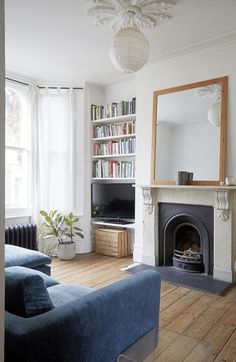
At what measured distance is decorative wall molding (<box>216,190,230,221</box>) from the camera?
3.51m

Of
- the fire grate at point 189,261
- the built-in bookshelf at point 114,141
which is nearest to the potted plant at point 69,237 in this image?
the built-in bookshelf at point 114,141

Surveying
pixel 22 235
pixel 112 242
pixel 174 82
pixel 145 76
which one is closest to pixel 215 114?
pixel 174 82

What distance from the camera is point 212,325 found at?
2.53 m

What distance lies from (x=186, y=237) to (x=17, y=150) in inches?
118

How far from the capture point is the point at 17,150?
15.5ft

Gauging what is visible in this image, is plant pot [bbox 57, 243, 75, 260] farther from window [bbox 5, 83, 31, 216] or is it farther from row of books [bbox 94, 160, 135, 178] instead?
row of books [bbox 94, 160, 135, 178]

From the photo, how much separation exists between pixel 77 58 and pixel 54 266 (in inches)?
120

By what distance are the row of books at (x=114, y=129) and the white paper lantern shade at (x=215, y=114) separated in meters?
1.38

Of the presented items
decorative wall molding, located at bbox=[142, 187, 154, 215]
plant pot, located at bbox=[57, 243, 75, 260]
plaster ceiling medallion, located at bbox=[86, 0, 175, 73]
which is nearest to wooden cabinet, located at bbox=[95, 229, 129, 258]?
plant pot, located at bbox=[57, 243, 75, 260]

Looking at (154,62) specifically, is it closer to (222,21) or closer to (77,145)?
(222,21)

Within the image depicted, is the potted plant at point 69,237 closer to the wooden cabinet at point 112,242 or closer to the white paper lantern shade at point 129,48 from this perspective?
the wooden cabinet at point 112,242

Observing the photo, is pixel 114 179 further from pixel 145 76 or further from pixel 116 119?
pixel 145 76

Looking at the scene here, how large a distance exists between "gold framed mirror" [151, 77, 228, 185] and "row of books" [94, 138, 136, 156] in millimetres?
609

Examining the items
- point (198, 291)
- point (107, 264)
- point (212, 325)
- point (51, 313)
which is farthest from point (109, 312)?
point (107, 264)
